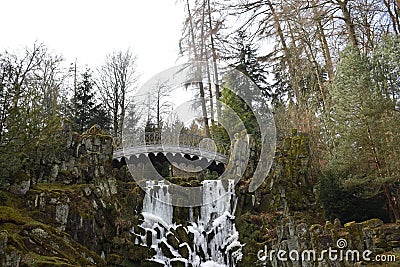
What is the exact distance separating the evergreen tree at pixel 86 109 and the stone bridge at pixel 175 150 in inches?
143

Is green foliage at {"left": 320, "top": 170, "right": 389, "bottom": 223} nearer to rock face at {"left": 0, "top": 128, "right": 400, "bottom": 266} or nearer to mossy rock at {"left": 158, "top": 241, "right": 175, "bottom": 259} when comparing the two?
rock face at {"left": 0, "top": 128, "right": 400, "bottom": 266}

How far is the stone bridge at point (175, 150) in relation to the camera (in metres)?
15.1

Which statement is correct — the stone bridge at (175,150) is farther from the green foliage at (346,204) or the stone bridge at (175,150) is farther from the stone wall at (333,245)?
the stone wall at (333,245)

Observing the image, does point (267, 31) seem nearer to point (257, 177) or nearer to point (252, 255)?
point (257, 177)

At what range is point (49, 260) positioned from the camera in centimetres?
704

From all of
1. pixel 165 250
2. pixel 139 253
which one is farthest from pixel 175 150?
pixel 139 253

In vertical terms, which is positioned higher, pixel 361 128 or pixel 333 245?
pixel 361 128

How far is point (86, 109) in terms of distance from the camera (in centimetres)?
1917

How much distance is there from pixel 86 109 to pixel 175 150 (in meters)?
5.94

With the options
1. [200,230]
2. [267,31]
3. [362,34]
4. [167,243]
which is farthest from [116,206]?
[362,34]

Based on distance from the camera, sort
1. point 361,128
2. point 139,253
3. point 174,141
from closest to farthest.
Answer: point 361,128
point 139,253
point 174,141

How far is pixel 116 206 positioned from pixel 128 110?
8573 mm

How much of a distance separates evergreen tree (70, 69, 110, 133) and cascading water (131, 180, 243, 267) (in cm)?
614

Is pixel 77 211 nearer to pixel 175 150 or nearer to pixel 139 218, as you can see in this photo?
pixel 139 218
